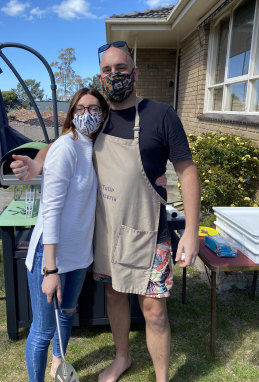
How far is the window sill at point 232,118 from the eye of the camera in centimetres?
471

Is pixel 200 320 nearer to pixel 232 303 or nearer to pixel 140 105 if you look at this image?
pixel 232 303

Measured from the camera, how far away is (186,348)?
2.50m

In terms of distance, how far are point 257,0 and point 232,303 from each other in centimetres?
444

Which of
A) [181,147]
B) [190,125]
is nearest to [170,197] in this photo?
[190,125]

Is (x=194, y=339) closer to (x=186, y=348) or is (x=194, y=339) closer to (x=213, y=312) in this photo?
(x=186, y=348)

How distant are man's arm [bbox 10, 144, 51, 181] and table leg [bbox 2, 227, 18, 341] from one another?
2.35ft

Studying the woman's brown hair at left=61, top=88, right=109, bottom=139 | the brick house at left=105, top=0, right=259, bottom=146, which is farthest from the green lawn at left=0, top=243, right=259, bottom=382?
Answer: the brick house at left=105, top=0, right=259, bottom=146

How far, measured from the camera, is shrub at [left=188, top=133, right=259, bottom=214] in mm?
4578

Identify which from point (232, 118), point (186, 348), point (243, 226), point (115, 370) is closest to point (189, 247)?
point (243, 226)

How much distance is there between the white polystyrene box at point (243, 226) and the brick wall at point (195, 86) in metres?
2.87

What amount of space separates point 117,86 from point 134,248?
2.90ft

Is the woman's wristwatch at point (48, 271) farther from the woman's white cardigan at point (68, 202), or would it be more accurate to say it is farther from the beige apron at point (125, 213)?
the beige apron at point (125, 213)

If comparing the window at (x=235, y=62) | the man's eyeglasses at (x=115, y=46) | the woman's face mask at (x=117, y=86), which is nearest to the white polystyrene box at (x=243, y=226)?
the woman's face mask at (x=117, y=86)

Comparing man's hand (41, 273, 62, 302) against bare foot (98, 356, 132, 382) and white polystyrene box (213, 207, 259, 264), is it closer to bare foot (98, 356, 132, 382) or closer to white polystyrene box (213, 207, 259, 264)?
bare foot (98, 356, 132, 382)
